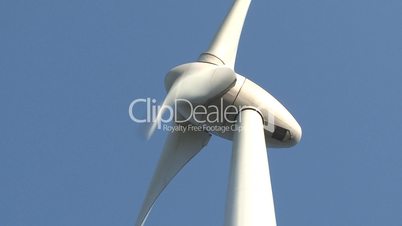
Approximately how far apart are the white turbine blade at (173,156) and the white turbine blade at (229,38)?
6.23 feet

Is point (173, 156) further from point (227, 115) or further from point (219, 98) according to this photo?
point (219, 98)

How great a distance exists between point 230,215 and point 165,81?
637cm

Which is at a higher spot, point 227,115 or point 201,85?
point 201,85

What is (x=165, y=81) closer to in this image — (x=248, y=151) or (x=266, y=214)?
(x=248, y=151)

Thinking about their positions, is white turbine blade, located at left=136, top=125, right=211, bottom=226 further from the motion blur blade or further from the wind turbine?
the motion blur blade

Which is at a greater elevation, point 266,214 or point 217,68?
point 217,68

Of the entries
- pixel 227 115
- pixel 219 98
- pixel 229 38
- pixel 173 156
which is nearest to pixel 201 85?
pixel 219 98

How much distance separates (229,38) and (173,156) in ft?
11.3

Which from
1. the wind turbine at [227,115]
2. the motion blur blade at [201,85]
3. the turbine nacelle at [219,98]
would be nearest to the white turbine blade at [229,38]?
the wind turbine at [227,115]

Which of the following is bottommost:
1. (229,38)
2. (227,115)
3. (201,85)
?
(227,115)

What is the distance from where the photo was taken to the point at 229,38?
58.0 ft

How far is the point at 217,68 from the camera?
1524 centimetres

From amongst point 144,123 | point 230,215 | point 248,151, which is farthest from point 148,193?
point 230,215

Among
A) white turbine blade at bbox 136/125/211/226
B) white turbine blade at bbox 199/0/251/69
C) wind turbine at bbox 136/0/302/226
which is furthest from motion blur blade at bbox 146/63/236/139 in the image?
white turbine blade at bbox 136/125/211/226
